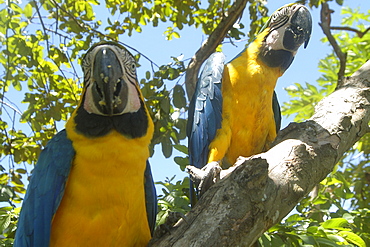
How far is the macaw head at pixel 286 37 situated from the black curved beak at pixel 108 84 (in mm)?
1621

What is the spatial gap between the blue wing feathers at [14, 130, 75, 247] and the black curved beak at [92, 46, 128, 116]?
0.37m

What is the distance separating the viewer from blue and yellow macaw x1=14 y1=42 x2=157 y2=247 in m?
2.15

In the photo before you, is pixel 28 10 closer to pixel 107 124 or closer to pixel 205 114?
pixel 205 114

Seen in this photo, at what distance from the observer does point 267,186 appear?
2035mm

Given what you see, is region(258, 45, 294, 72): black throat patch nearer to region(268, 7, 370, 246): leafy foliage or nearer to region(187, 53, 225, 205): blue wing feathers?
region(187, 53, 225, 205): blue wing feathers

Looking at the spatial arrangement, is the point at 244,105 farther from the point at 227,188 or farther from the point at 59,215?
the point at 59,215

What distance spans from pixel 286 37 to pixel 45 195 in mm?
2309

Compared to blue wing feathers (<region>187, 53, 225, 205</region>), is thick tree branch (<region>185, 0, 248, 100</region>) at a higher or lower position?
higher

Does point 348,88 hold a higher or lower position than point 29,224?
higher

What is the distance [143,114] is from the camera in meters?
2.31

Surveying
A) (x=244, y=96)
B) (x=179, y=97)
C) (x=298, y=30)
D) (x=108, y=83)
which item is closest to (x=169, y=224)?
(x=108, y=83)

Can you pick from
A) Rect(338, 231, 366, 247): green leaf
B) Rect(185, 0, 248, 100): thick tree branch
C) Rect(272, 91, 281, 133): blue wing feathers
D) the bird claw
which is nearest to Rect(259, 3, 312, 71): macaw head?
Rect(272, 91, 281, 133): blue wing feathers

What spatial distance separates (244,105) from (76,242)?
1.70m

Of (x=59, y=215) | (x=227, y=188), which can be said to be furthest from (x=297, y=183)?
(x=59, y=215)
